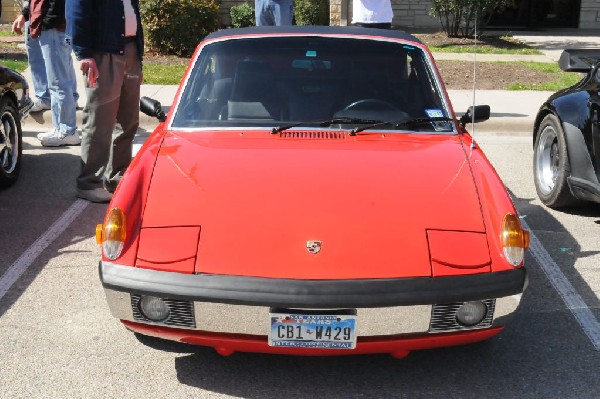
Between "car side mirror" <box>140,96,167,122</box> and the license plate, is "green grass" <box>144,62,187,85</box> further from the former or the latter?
the license plate

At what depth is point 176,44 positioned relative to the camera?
14883mm

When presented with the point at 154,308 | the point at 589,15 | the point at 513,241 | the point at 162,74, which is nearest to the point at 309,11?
the point at 162,74

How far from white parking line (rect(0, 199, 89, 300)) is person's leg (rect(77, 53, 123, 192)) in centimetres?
24

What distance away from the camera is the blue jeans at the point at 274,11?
9.52 m

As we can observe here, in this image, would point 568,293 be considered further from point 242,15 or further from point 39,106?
point 242,15

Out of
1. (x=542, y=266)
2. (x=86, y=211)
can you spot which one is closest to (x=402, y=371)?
(x=542, y=266)

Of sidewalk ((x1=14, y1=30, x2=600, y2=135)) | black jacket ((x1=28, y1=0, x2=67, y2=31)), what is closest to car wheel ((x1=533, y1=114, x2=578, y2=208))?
sidewalk ((x1=14, y1=30, x2=600, y2=135))

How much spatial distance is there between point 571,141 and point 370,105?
202cm

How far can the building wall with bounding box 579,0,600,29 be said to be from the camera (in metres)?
20.4

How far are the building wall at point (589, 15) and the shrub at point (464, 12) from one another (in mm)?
4180

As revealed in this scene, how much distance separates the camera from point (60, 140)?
27.0 feet

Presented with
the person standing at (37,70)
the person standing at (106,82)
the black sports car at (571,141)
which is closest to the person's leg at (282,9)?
the person standing at (37,70)

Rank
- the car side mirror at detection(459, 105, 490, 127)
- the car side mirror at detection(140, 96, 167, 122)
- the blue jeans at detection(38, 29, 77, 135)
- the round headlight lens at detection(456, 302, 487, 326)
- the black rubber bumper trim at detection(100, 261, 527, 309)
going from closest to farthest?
the black rubber bumper trim at detection(100, 261, 527, 309)
the round headlight lens at detection(456, 302, 487, 326)
the car side mirror at detection(459, 105, 490, 127)
the car side mirror at detection(140, 96, 167, 122)
the blue jeans at detection(38, 29, 77, 135)

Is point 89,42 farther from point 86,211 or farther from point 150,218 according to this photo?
point 150,218
